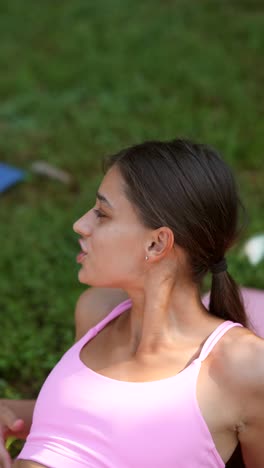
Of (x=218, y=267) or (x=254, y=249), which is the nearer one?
(x=218, y=267)

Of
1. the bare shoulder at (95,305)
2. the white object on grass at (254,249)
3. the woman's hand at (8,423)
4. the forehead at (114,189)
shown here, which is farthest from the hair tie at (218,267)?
the white object on grass at (254,249)

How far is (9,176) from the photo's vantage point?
4621 mm

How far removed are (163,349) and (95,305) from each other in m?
0.42

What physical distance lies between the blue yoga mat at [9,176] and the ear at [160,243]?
2.67 meters

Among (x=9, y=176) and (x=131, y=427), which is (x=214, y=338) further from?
(x=9, y=176)

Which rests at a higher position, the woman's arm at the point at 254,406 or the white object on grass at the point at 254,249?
the woman's arm at the point at 254,406

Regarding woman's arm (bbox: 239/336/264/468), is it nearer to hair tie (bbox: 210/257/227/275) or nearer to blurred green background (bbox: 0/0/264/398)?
hair tie (bbox: 210/257/227/275)

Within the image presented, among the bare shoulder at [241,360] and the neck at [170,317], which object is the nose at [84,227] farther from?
the bare shoulder at [241,360]

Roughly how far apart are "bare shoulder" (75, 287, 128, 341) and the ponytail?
35cm

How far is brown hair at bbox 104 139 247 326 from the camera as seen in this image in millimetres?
1956

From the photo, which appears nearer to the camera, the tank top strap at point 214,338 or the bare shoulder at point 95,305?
the tank top strap at point 214,338

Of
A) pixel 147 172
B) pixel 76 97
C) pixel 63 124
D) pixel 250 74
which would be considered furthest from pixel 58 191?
pixel 147 172

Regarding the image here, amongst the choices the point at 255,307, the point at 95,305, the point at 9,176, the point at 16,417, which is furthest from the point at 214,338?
the point at 9,176

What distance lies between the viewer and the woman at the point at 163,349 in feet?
6.35
